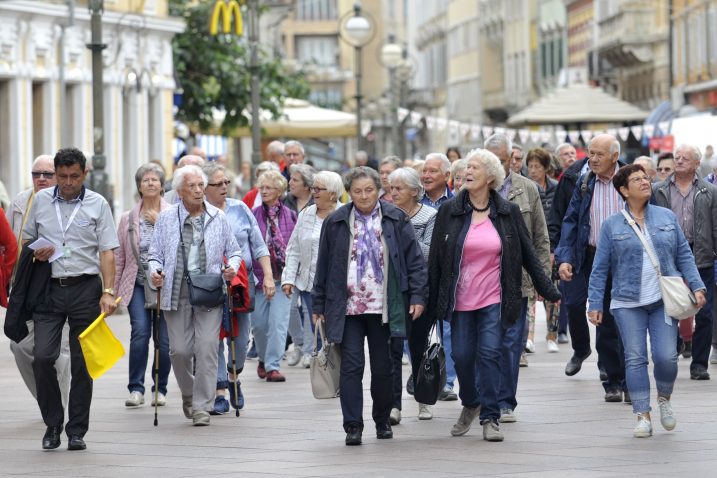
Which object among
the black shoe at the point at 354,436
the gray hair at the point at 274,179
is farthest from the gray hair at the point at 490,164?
the gray hair at the point at 274,179

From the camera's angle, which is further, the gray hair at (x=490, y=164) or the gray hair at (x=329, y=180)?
the gray hair at (x=329, y=180)

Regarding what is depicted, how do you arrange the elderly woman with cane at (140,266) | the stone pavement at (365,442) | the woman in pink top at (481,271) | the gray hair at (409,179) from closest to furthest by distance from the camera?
1. the stone pavement at (365,442)
2. the woman in pink top at (481,271)
3. the gray hair at (409,179)
4. the elderly woman with cane at (140,266)

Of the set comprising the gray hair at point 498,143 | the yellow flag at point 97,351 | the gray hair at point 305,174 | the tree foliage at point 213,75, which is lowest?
the yellow flag at point 97,351

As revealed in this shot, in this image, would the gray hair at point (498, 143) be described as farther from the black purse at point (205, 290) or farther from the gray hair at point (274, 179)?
the black purse at point (205, 290)

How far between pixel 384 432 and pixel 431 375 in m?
0.52

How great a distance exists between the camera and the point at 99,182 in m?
25.9

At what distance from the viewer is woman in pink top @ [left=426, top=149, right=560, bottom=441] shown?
517 inches

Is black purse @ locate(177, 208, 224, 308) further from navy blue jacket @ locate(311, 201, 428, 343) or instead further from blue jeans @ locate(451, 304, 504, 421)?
blue jeans @ locate(451, 304, 504, 421)

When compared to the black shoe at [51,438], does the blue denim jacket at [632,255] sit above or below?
above

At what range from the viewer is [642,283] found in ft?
43.3

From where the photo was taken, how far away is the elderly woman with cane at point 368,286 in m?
13.1

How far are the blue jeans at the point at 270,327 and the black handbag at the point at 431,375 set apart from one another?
407 centimetres

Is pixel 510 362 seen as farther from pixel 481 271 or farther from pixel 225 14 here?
pixel 225 14

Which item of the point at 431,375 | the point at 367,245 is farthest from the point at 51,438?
the point at 431,375
